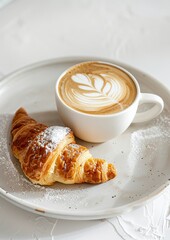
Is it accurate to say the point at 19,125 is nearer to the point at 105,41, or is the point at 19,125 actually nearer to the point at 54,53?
the point at 54,53

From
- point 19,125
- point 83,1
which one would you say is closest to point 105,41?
point 83,1

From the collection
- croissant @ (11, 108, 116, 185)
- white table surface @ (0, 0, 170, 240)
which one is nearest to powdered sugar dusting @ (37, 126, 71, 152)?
croissant @ (11, 108, 116, 185)

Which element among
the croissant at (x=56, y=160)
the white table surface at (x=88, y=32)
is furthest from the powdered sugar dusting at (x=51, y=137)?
the white table surface at (x=88, y=32)

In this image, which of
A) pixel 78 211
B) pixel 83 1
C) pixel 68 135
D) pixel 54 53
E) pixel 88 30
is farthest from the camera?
pixel 83 1

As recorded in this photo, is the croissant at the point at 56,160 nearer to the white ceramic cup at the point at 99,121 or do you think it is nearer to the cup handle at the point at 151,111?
the white ceramic cup at the point at 99,121

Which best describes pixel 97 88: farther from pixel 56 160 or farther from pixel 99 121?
pixel 56 160

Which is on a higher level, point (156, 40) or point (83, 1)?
point (83, 1)
